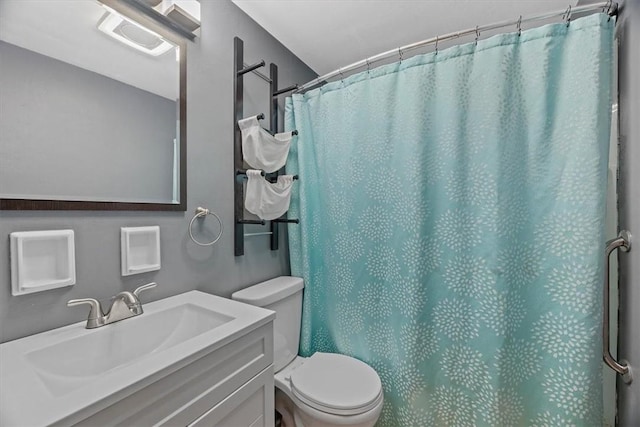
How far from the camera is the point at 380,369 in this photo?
1.44 metres

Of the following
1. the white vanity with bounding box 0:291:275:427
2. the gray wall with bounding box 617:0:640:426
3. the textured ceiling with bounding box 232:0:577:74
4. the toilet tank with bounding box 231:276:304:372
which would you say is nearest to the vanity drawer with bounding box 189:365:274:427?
the white vanity with bounding box 0:291:275:427

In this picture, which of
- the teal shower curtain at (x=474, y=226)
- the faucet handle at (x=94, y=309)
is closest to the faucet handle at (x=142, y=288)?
the faucet handle at (x=94, y=309)

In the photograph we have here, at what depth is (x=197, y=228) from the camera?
121 cm

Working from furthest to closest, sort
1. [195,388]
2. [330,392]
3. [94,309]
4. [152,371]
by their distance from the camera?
[330,392] → [94,309] → [195,388] → [152,371]

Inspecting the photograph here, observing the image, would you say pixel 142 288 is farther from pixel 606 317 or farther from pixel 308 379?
pixel 606 317

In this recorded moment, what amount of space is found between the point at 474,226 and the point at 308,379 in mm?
1070

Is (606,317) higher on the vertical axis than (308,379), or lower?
higher

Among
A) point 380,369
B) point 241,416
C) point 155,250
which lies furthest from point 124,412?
point 380,369

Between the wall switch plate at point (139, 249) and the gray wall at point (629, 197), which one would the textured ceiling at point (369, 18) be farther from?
the wall switch plate at point (139, 249)

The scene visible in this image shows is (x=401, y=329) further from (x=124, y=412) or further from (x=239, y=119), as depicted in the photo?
(x=239, y=119)

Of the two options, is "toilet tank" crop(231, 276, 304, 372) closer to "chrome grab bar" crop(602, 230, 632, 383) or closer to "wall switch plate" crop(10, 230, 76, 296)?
"wall switch plate" crop(10, 230, 76, 296)

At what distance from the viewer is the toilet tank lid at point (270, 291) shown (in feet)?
4.18

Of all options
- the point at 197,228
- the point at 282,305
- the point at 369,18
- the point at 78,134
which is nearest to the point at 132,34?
the point at 78,134

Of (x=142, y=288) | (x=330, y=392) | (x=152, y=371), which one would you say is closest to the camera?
(x=152, y=371)
